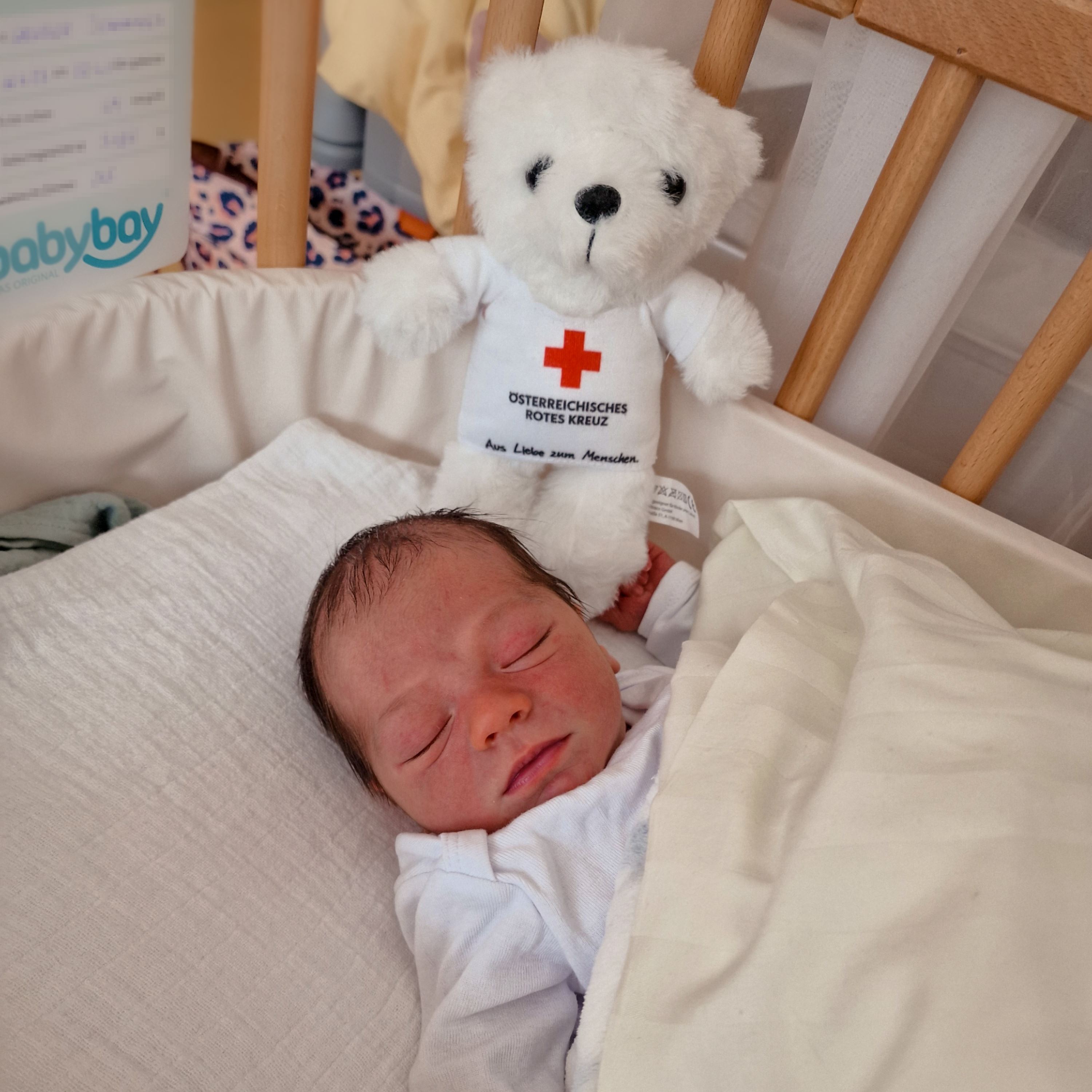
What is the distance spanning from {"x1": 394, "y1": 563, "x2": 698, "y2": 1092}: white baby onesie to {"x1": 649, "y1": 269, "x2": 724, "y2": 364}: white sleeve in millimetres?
386

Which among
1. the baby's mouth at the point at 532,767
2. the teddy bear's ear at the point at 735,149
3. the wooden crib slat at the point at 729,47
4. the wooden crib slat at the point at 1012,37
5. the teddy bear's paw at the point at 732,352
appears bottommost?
the baby's mouth at the point at 532,767

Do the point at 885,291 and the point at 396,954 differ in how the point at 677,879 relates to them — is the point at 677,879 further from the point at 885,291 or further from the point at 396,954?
the point at 885,291

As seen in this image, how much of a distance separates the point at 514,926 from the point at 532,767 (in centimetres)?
11

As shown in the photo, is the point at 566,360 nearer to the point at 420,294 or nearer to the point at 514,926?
the point at 420,294

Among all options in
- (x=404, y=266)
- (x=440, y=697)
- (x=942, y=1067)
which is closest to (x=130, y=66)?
(x=404, y=266)

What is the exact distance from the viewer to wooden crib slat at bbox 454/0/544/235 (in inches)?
30.6

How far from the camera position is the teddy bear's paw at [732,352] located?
803mm

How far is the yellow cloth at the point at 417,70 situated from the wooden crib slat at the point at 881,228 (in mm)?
473

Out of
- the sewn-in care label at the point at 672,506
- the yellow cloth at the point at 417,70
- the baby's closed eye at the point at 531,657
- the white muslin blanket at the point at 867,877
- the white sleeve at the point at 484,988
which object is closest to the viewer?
the white muslin blanket at the point at 867,877

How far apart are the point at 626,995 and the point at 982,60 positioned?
27.5 inches

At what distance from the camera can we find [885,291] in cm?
83

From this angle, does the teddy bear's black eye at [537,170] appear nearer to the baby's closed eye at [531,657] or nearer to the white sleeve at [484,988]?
the baby's closed eye at [531,657]

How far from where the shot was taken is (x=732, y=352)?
804 millimetres

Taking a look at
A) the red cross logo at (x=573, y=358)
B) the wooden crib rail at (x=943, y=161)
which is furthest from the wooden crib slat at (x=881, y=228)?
the red cross logo at (x=573, y=358)
